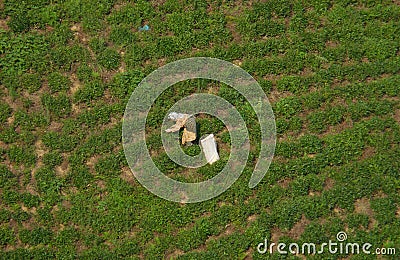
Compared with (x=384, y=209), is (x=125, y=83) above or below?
above

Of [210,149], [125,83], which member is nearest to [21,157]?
[125,83]

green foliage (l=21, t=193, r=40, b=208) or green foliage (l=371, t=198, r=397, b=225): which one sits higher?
green foliage (l=21, t=193, r=40, b=208)

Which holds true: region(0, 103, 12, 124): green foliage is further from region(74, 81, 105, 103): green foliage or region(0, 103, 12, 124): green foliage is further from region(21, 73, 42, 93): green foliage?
region(74, 81, 105, 103): green foliage

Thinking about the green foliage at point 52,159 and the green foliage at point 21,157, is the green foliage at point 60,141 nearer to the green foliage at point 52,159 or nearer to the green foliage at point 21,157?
the green foliage at point 52,159

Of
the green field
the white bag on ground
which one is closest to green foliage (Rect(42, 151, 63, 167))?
the green field

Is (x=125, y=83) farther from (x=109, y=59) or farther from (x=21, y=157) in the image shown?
(x=21, y=157)

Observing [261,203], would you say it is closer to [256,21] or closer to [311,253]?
[311,253]

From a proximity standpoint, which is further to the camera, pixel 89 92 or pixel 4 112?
pixel 89 92
